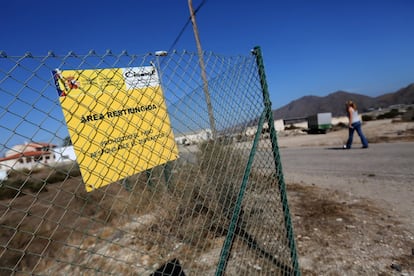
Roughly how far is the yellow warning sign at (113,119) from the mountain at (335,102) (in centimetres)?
11232

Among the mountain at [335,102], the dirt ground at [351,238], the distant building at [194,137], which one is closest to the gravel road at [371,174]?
the dirt ground at [351,238]

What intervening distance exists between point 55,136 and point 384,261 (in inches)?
129

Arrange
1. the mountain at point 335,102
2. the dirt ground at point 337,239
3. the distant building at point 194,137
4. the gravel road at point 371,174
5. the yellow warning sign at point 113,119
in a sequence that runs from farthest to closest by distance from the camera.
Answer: the mountain at point 335,102
the gravel road at point 371,174
the distant building at point 194,137
the dirt ground at point 337,239
the yellow warning sign at point 113,119

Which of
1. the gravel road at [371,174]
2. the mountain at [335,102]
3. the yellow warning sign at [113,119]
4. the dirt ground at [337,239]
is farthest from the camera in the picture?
the mountain at [335,102]

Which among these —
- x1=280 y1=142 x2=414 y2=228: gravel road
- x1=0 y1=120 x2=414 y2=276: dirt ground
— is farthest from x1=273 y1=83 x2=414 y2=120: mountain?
x1=0 y1=120 x2=414 y2=276: dirt ground

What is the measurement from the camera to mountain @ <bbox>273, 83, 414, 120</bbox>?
110 meters

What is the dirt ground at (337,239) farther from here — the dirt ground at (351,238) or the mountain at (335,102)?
the mountain at (335,102)

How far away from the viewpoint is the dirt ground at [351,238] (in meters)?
2.68

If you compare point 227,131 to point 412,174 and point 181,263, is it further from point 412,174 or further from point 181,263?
point 412,174

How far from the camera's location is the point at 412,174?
525cm

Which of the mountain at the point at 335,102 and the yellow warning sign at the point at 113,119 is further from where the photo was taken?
the mountain at the point at 335,102

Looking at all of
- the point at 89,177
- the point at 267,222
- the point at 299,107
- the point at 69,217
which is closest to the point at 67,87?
the point at 89,177

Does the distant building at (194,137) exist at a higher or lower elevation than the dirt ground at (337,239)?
higher

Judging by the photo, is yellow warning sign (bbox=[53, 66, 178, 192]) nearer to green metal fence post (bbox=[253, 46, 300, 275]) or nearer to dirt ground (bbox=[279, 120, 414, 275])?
green metal fence post (bbox=[253, 46, 300, 275])
